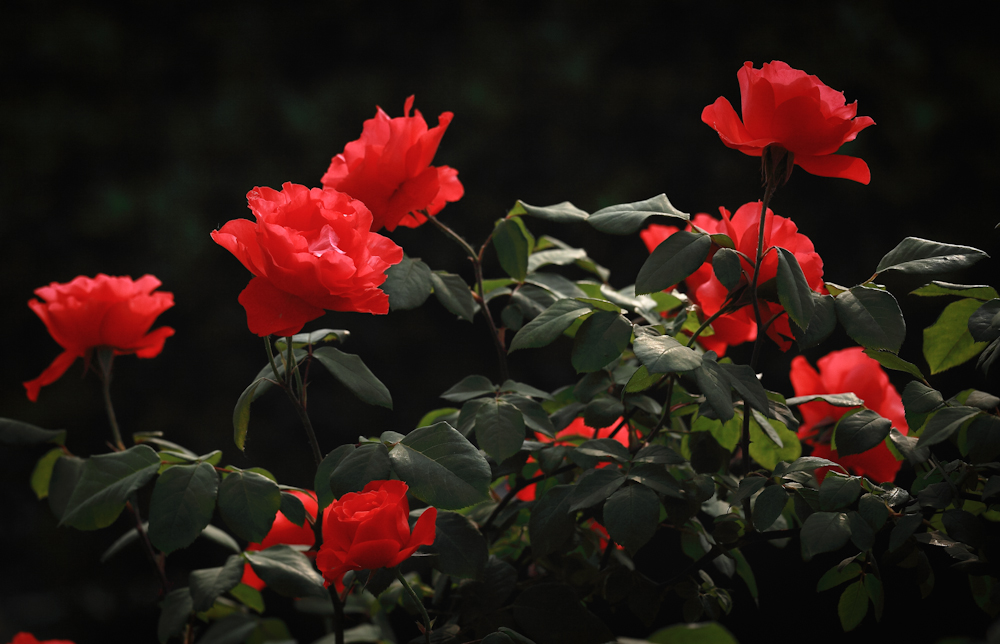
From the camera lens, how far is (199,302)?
1.29 meters

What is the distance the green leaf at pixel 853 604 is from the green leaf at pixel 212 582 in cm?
45

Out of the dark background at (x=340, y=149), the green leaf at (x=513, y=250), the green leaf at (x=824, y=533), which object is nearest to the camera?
the green leaf at (x=824, y=533)

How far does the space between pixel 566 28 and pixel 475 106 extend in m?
0.22

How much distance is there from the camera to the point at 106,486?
50 cm

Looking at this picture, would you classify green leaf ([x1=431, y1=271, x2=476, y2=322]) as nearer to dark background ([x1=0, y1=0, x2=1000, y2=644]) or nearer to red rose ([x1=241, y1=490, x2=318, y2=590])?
red rose ([x1=241, y1=490, x2=318, y2=590])

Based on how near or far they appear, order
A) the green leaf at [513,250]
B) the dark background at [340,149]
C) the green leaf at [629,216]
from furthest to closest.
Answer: the dark background at [340,149]
the green leaf at [513,250]
the green leaf at [629,216]

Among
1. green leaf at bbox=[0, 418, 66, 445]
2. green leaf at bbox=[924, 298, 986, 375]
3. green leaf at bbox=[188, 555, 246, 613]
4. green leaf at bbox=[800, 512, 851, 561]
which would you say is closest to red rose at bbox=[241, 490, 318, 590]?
green leaf at bbox=[188, 555, 246, 613]

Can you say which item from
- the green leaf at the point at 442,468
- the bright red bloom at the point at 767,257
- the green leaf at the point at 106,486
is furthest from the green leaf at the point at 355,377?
the bright red bloom at the point at 767,257

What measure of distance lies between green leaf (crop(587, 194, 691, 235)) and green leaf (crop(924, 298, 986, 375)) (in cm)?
21

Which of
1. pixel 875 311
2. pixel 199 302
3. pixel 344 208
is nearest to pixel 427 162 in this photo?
pixel 344 208

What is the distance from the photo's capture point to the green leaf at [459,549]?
47cm

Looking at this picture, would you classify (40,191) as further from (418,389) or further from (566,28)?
(566,28)

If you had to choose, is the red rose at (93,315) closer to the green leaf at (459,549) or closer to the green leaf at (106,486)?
the green leaf at (106,486)

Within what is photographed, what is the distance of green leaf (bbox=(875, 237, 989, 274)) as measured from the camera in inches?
17.8
